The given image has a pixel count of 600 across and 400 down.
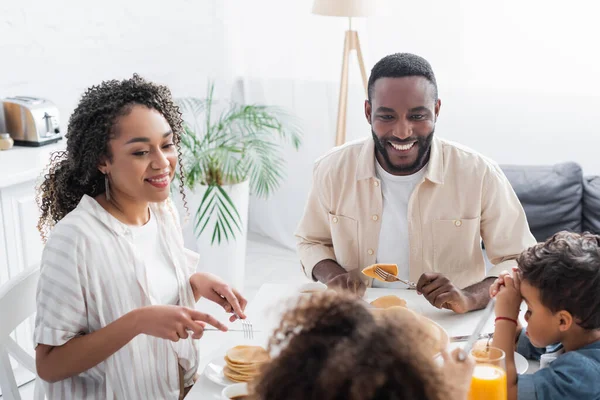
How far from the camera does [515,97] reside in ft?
11.9

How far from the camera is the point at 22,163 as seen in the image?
267 centimetres

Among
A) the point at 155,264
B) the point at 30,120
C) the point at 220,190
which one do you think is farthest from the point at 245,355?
the point at 220,190

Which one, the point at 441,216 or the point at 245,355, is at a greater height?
the point at 441,216

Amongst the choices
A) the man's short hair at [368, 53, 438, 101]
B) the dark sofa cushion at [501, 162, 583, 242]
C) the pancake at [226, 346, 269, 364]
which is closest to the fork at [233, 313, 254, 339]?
the pancake at [226, 346, 269, 364]

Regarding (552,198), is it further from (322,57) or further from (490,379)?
(490,379)

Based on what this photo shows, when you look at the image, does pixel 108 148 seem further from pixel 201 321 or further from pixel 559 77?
pixel 559 77

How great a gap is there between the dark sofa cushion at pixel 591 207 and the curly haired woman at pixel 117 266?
5.94ft

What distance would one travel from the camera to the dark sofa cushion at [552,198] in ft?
9.59

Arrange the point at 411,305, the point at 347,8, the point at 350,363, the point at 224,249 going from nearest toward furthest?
the point at 350,363 < the point at 411,305 < the point at 347,8 < the point at 224,249

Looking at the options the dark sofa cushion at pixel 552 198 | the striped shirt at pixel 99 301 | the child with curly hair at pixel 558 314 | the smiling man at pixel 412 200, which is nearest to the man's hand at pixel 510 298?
the child with curly hair at pixel 558 314

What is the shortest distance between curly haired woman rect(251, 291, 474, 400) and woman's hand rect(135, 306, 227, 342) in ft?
2.03

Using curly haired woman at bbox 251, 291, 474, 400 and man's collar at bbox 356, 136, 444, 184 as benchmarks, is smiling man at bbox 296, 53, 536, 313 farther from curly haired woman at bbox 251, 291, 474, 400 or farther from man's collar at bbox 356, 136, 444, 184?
curly haired woman at bbox 251, 291, 474, 400

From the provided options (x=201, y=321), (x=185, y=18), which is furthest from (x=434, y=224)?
(x=185, y=18)

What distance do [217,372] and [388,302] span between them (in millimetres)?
441
